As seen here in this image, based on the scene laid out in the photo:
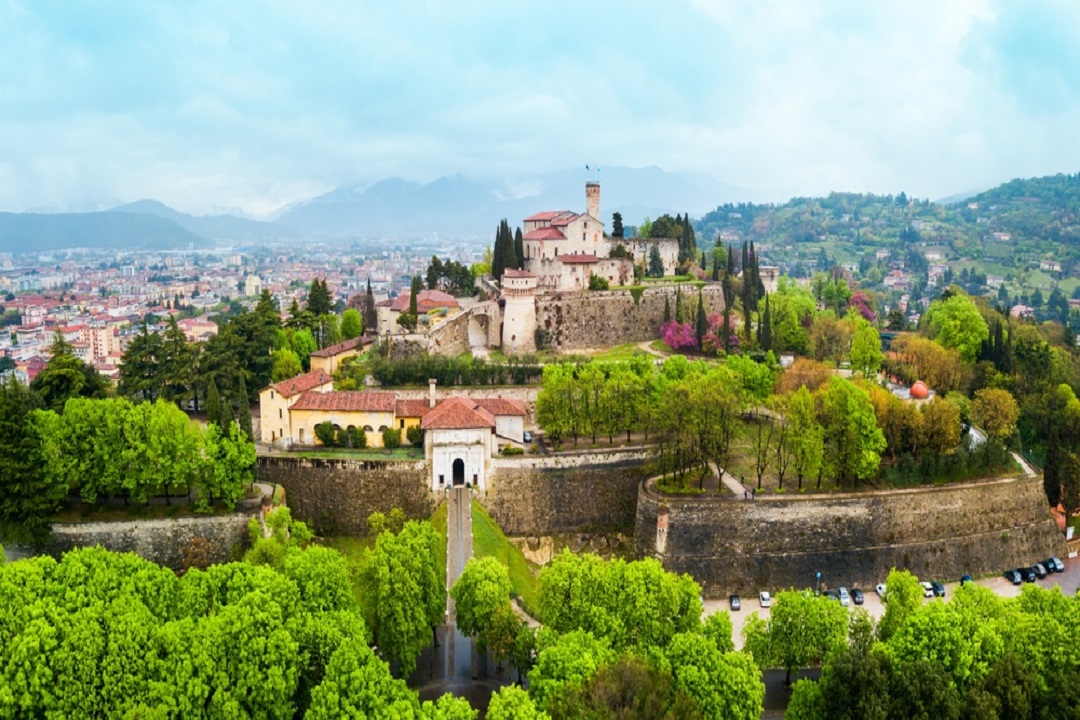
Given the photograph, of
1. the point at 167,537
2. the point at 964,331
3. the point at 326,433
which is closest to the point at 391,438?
the point at 326,433

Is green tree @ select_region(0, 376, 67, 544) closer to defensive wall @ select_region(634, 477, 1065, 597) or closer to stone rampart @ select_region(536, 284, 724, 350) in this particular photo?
defensive wall @ select_region(634, 477, 1065, 597)

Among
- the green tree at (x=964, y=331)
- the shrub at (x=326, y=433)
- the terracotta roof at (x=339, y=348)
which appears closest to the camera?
the shrub at (x=326, y=433)

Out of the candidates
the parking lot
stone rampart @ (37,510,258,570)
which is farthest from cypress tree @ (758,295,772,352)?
A: stone rampart @ (37,510,258,570)

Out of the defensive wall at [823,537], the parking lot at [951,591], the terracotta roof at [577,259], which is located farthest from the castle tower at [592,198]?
the parking lot at [951,591]

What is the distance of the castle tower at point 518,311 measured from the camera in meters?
61.6

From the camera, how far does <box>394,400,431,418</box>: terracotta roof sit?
4569 centimetres

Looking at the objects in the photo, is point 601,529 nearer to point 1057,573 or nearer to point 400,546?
point 400,546

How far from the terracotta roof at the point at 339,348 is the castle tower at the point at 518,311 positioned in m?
10.3

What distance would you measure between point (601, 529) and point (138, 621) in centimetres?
2405

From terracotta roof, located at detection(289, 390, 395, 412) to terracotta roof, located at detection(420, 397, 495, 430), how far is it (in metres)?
2.46

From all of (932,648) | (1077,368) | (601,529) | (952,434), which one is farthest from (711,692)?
(1077,368)

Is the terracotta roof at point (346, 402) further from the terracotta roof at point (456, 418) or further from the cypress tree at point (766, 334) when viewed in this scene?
the cypress tree at point (766, 334)

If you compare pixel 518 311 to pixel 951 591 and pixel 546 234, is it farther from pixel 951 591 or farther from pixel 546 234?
pixel 951 591

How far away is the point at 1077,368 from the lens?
58.9 meters
